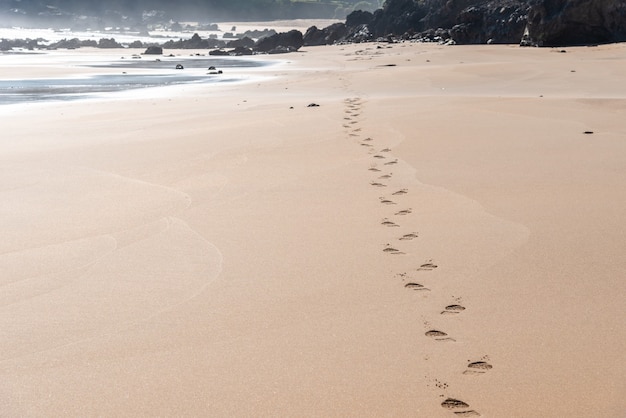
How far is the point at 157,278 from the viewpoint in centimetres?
328

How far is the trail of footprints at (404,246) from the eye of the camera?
7.58 ft

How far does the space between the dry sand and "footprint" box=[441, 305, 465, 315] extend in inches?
0.6

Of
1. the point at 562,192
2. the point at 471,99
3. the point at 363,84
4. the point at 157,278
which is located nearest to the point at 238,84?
the point at 363,84

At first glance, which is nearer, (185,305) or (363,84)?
(185,305)

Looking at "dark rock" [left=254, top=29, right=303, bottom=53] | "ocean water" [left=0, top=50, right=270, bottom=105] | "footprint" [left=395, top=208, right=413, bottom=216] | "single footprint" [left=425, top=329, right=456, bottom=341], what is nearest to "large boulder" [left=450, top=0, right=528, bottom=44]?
"dark rock" [left=254, top=29, right=303, bottom=53]

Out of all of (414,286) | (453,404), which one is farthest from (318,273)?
(453,404)

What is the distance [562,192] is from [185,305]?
8.46ft

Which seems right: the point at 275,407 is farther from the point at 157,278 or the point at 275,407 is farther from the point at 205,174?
the point at 205,174

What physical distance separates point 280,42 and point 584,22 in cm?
1649

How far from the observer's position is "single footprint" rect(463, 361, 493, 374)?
2.39m

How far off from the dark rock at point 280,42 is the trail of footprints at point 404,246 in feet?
91.4

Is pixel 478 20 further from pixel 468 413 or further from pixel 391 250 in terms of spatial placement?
pixel 468 413

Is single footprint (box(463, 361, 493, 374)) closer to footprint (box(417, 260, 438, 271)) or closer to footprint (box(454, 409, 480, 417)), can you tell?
footprint (box(454, 409, 480, 417))

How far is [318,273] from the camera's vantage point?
3.32 m
